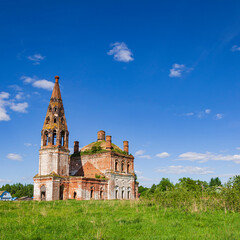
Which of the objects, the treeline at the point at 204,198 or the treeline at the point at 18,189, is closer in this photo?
the treeline at the point at 204,198

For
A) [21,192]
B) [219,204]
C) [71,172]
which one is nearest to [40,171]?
[71,172]

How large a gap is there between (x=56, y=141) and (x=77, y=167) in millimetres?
8811

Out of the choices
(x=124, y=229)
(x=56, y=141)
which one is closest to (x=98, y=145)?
Answer: (x=56, y=141)

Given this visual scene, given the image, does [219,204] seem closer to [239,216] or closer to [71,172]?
[239,216]

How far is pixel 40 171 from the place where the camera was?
3525 cm

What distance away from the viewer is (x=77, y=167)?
141ft

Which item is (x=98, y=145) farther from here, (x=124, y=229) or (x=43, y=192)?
(x=124, y=229)

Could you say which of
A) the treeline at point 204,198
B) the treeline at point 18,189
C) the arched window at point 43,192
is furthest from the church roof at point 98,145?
the treeline at point 18,189

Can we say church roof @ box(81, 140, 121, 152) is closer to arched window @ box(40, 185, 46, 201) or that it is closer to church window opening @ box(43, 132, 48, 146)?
church window opening @ box(43, 132, 48, 146)

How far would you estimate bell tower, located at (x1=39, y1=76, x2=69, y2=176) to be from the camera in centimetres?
3484

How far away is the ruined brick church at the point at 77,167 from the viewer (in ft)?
113

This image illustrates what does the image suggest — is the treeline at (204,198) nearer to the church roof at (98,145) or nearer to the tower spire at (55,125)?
the tower spire at (55,125)

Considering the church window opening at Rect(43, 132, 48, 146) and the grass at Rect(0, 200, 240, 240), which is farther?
the church window opening at Rect(43, 132, 48, 146)

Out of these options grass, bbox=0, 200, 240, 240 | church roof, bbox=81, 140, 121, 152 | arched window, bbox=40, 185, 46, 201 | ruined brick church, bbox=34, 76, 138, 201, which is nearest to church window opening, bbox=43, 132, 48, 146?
ruined brick church, bbox=34, 76, 138, 201
